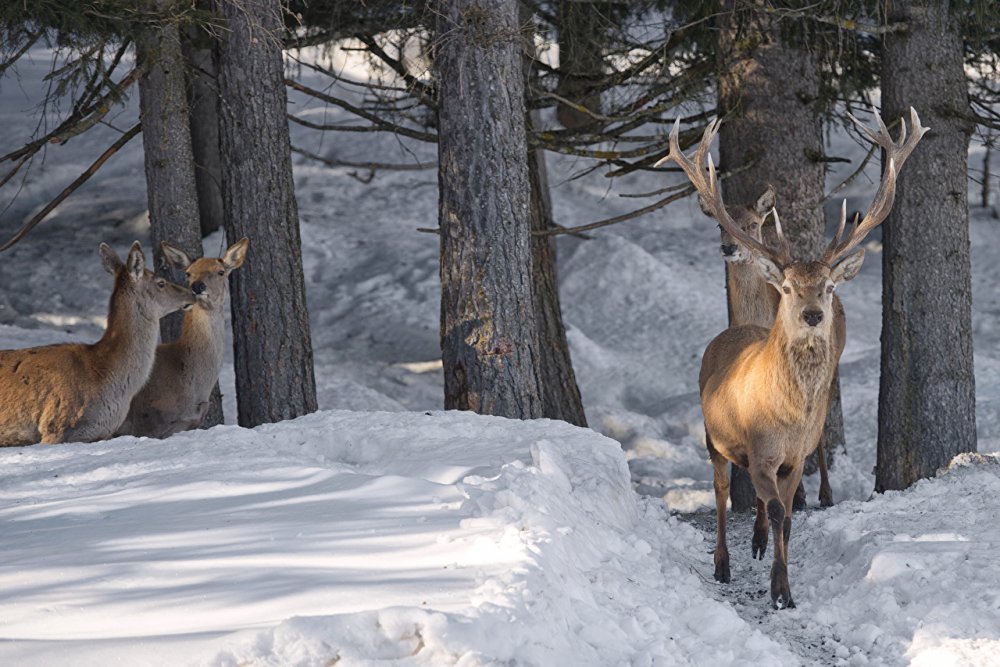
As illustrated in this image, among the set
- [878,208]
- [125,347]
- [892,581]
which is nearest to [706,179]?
[878,208]

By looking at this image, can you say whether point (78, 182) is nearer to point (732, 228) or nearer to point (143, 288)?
point (143, 288)

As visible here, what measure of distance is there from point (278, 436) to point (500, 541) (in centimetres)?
260

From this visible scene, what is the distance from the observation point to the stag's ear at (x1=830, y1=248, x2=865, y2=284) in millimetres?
6605

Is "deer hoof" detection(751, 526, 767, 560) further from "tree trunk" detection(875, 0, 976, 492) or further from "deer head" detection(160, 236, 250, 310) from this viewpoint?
"deer head" detection(160, 236, 250, 310)

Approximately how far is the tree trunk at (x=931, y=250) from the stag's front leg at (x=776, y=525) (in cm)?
314

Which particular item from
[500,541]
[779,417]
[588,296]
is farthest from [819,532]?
[588,296]

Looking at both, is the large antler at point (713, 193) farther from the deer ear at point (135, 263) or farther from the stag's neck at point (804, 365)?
the deer ear at point (135, 263)

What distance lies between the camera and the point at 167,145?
9359mm

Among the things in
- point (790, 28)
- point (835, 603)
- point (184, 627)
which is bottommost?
point (835, 603)

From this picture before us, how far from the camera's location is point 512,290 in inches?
320

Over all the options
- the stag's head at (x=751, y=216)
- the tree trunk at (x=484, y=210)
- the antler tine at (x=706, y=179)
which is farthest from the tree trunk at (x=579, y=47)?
the antler tine at (x=706, y=179)

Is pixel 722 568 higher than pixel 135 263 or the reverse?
the reverse

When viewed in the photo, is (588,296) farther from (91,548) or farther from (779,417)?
(91,548)

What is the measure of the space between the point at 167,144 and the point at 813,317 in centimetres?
543
